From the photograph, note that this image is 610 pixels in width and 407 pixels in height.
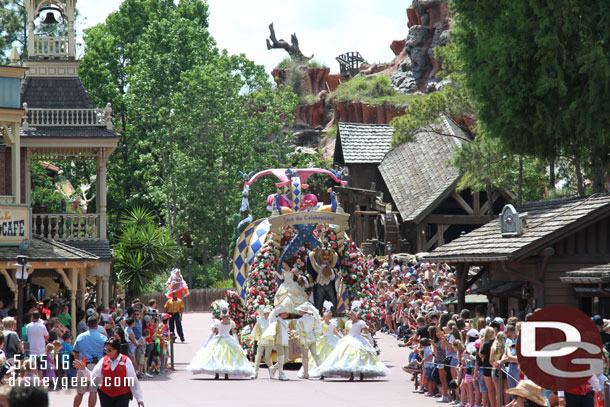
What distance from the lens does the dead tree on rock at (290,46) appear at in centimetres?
9612

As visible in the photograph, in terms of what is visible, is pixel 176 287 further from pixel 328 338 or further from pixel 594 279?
pixel 594 279

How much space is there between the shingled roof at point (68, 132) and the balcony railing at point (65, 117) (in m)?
0.11

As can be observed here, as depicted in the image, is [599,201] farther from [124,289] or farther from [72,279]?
[124,289]

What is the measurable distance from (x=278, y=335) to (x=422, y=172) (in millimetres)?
32962

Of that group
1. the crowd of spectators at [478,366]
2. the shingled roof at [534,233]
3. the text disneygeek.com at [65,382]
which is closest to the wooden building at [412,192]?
the shingled roof at [534,233]

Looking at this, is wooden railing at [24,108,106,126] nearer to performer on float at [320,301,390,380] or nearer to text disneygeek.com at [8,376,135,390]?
text disneygeek.com at [8,376,135,390]

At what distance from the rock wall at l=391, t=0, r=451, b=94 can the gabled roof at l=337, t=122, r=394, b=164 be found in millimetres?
18685

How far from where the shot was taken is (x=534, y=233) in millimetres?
22438

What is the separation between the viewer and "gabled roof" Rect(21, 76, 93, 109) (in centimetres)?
3020

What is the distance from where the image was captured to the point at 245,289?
24.8 m

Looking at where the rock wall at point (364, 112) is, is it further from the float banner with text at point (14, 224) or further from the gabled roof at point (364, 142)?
the float banner with text at point (14, 224)

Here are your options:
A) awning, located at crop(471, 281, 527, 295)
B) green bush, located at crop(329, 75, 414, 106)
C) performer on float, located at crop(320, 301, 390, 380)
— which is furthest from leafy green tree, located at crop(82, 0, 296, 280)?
performer on float, located at crop(320, 301, 390, 380)

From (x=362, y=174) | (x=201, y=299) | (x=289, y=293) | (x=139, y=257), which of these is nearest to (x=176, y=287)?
(x=139, y=257)

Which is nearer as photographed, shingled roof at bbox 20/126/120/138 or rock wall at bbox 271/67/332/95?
shingled roof at bbox 20/126/120/138
